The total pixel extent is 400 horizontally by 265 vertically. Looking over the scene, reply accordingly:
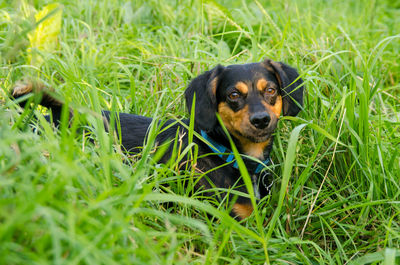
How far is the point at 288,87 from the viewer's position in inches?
122

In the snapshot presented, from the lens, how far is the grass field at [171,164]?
156 centimetres

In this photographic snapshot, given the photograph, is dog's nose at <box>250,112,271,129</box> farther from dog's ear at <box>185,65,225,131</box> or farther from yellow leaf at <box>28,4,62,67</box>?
yellow leaf at <box>28,4,62,67</box>

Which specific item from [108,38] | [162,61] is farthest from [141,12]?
[162,61]

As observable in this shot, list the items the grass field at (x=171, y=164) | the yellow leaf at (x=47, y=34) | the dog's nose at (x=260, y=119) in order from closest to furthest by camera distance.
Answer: the grass field at (x=171, y=164) < the dog's nose at (x=260, y=119) < the yellow leaf at (x=47, y=34)

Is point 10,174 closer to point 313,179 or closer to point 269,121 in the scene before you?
point 269,121

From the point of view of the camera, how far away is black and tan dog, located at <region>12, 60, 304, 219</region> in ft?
9.45

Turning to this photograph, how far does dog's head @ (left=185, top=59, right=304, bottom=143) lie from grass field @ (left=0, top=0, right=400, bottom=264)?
15cm

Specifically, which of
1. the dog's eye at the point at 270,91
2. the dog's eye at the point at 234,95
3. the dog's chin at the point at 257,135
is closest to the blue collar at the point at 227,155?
the dog's chin at the point at 257,135

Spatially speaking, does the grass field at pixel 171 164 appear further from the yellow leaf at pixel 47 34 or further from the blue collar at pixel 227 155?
the blue collar at pixel 227 155

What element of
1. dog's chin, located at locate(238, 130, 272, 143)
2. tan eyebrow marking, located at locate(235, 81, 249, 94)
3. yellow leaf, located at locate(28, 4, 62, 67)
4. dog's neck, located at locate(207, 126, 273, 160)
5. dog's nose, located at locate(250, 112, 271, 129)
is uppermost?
yellow leaf, located at locate(28, 4, 62, 67)

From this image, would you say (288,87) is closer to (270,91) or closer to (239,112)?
(270,91)

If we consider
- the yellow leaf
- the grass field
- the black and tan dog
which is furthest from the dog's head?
the yellow leaf

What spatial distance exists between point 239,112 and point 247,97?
5.2 inches

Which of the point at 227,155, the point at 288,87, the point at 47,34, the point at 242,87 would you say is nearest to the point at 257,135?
the point at 227,155
